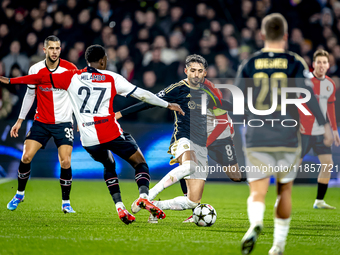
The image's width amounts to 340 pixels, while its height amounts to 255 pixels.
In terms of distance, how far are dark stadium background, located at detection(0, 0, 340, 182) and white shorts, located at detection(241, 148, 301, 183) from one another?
6.13 metres

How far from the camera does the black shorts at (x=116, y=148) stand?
515 cm

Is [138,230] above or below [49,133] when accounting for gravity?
below

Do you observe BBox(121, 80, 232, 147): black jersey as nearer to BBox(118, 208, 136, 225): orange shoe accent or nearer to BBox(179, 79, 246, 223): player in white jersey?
BBox(179, 79, 246, 223): player in white jersey

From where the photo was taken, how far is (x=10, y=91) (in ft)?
34.0

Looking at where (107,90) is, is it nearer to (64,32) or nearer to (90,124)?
(90,124)

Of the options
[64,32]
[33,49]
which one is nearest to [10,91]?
[33,49]

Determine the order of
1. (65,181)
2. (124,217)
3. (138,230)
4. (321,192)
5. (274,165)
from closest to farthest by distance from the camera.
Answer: (274,165)
(138,230)
(124,217)
(65,181)
(321,192)

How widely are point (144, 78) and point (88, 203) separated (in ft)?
11.0

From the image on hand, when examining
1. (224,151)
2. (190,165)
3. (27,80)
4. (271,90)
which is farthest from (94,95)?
(271,90)

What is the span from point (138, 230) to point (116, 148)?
3.10 ft

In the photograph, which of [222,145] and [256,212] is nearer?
[256,212]

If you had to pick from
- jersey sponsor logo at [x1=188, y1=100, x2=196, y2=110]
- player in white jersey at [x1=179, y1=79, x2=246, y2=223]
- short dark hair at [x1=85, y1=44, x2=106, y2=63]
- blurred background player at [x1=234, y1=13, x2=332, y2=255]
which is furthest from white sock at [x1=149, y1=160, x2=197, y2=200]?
blurred background player at [x1=234, y1=13, x2=332, y2=255]

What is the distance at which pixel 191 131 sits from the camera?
5.66m

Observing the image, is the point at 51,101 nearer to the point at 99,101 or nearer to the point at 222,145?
the point at 99,101
